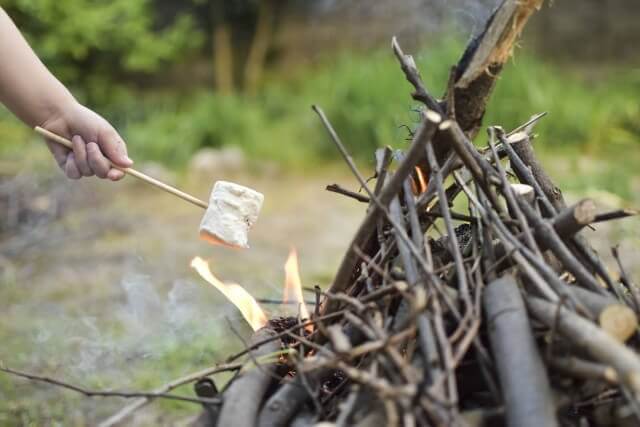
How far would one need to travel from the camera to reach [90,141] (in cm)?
172

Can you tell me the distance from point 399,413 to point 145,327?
2.20 metres

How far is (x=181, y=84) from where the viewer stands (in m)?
8.38

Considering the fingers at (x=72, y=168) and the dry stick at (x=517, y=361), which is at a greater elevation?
the fingers at (x=72, y=168)

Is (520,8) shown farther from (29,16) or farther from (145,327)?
(29,16)

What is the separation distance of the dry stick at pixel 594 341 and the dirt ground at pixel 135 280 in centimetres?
96

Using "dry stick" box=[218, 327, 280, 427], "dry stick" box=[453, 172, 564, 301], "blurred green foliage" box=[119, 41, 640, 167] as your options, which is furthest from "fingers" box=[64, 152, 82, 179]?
"blurred green foliage" box=[119, 41, 640, 167]

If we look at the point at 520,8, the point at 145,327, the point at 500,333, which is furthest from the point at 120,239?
the point at 500,333

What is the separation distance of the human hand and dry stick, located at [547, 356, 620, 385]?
1.05 metres

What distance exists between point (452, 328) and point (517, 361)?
19cm

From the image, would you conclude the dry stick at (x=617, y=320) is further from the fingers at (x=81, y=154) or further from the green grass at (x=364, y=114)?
the green grass at (x=364, y=114)

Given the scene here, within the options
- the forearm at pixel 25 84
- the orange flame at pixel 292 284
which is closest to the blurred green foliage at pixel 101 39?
the forearm at pixel 25 84

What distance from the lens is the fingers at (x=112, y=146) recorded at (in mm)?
1695

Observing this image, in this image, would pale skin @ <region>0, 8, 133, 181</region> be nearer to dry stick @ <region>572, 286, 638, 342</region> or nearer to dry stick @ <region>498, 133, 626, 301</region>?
dry stick @ <region>498, 133, 626, 301</region>

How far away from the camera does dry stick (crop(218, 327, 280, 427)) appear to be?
1.22 metres
